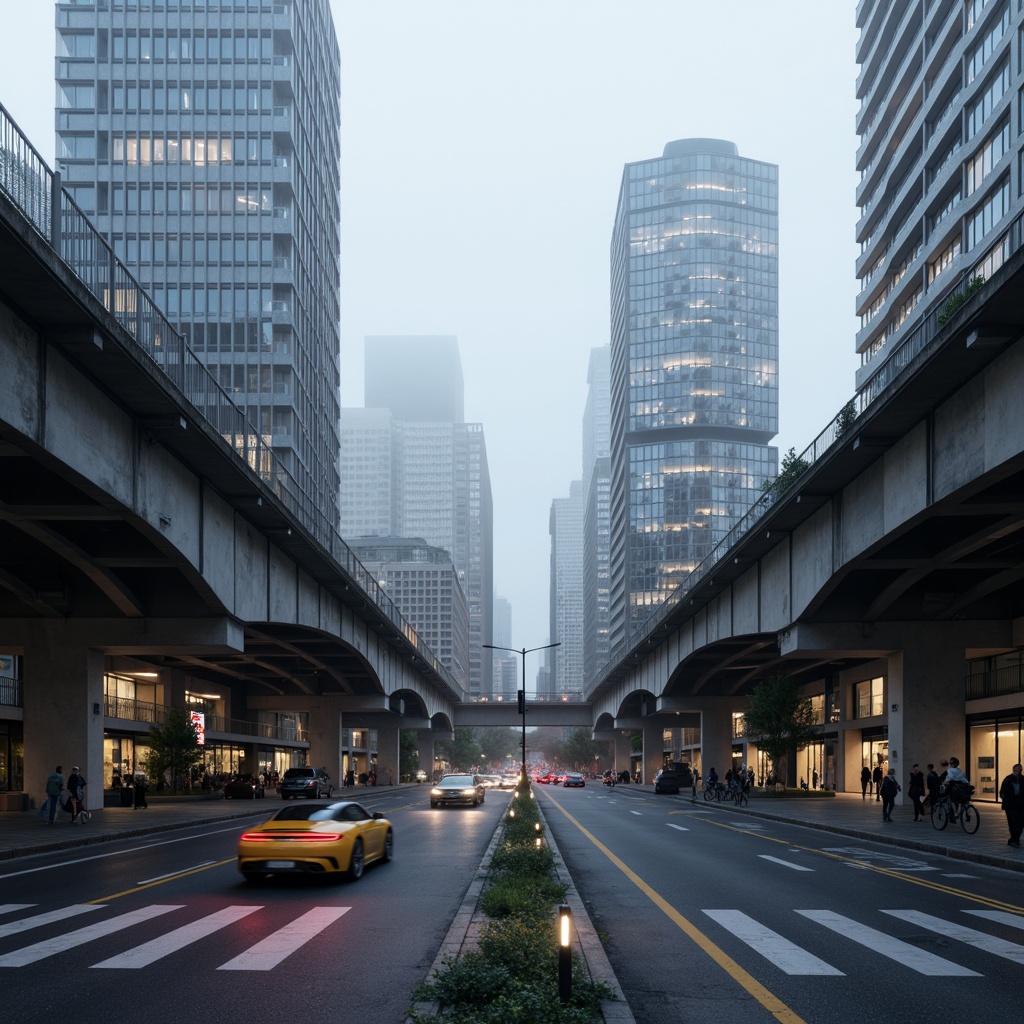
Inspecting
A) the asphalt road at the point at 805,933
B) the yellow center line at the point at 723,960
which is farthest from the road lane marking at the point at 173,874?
the yellow center line at the point at 723,960

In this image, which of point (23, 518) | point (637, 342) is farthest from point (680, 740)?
point (23, 518)

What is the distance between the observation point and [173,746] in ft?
159

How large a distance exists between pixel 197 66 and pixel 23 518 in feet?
265

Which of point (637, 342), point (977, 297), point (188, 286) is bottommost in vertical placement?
point (977, 297)

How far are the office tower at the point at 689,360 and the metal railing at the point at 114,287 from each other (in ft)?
477

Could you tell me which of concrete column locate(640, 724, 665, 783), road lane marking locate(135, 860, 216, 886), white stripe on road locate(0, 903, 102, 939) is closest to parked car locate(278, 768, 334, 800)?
road lane marking locate(135, 860, 216, 886)

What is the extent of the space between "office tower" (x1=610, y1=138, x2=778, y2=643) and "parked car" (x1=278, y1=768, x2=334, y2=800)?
12019cm

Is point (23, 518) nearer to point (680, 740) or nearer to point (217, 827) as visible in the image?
point (217, 827)

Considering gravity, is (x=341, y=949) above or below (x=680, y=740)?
above

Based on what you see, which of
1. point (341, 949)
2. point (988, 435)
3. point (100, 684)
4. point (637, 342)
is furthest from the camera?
point (637, 342)

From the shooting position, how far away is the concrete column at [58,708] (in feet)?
111

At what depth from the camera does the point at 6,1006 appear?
8453 mm

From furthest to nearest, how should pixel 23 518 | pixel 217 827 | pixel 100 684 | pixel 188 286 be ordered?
pixel 188 286, pixel 100 684, pixel 217 827, pixel 23 518

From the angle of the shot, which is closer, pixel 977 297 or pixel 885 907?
pixel 885 907
